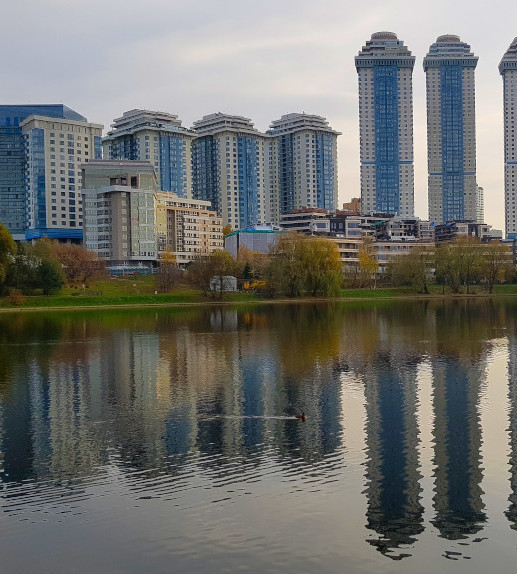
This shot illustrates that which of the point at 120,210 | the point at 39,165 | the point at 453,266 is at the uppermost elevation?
the point at 39,165

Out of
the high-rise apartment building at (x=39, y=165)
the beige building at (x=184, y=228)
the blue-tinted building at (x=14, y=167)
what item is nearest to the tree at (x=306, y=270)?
the beige building at (x=184, y=228)

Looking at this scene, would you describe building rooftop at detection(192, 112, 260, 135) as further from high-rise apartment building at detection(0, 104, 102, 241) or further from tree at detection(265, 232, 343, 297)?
tree at detection(265, 232, 343, 297)

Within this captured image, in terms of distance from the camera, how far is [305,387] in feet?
91.8

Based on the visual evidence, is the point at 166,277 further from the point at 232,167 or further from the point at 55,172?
the point at 232,167

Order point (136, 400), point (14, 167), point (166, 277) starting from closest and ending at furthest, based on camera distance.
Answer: point (136, 400) < point (166, 277) < point (14, 167)

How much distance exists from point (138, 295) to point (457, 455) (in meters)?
82.3

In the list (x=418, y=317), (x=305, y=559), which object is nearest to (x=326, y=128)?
(x=418, y=317)

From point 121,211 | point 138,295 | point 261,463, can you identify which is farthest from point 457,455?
point 121,211

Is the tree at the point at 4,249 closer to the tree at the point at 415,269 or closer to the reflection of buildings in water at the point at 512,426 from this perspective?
the tree at the point at 415,269

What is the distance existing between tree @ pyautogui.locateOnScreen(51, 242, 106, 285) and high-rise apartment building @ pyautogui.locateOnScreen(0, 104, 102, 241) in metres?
47.2

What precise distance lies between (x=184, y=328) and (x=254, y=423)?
36696 millimetres

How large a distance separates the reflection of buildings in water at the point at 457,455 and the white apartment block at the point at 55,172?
5234 inches

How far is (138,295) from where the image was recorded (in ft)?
319

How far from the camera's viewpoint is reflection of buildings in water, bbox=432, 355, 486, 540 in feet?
45.9
